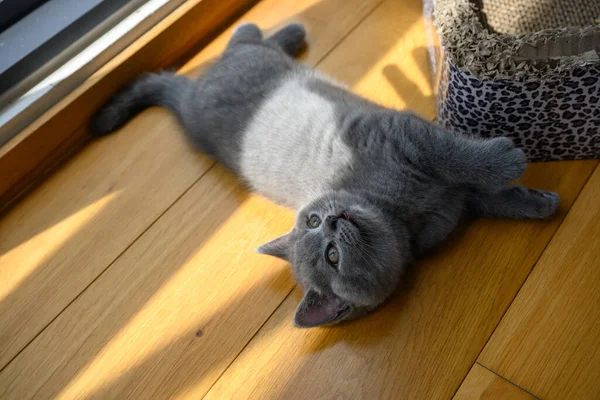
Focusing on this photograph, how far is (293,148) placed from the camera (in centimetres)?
131

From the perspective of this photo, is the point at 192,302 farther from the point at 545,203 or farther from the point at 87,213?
the point at 545,203

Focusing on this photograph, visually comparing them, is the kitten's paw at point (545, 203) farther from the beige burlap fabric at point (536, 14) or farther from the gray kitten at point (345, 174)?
the beige burlap fabric at point (536, 14)

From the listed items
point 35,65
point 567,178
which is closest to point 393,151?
point 567,178

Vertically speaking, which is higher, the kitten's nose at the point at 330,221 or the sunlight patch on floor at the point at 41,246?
the kitten's nose at the point at 330,221

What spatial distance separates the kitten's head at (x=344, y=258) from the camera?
3.54 ft

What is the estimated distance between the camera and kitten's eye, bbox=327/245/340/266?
111cm

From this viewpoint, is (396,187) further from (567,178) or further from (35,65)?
(35,65)

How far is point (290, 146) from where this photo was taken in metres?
1.32

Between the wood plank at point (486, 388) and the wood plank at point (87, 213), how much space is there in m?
0.85

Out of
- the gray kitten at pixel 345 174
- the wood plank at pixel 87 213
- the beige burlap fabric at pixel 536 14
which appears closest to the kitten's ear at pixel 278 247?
the gray kitten at pixel 345 174

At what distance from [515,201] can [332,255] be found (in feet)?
1.43

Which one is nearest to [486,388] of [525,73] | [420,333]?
[420,333]

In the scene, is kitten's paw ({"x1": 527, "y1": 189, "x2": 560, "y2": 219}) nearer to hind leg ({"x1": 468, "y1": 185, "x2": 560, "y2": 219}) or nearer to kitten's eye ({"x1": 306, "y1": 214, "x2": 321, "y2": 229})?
hind leg ({"x1": 468, "y1": 185, "x2": 560, "y2": 219})

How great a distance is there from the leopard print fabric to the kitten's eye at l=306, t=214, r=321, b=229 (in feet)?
1.35
